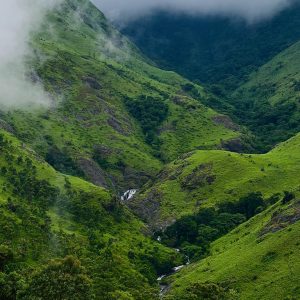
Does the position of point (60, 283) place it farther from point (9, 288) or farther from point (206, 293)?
point (206, 293)

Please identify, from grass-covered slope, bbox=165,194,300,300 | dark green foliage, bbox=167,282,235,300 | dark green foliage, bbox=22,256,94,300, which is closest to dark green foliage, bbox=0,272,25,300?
dark green foliage, bbox=22,256,94,300

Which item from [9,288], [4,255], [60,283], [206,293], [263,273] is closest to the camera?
[60,283]

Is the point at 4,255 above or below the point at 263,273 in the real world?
above

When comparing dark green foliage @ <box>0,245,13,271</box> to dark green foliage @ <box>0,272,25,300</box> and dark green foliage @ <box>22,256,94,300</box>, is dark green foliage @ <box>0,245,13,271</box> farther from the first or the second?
dark green foliage @ <box>22,256,94,300</box>

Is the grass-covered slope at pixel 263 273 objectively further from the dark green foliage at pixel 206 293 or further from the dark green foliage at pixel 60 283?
the dark green foliage at pixel 60 283

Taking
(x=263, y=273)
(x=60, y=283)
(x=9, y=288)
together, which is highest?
(x=9, y=288)

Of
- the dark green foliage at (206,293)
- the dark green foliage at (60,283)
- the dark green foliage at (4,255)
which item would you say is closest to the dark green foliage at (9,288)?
the dark green foliage at (60,283)

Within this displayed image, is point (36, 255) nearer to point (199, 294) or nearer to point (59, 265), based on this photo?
point (59, 265)

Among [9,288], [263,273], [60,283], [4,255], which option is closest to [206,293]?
[60,283]

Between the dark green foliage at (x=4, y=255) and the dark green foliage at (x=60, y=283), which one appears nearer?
the dark green foliage at (x=60, y=283)

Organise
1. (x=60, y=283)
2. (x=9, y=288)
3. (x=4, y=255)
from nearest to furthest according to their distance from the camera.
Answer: (x=60, y=283) → (x=9, y=288) → (x=4, y=255)

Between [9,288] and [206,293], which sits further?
[206,293]

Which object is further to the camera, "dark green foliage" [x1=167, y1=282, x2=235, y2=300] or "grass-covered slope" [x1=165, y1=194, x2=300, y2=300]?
"grass-covered slope" [x1=165, y1=194, x2=300, y2=300]

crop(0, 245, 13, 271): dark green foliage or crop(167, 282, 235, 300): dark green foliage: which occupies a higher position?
crop(0, 245, 13, 271): dark green foliage
